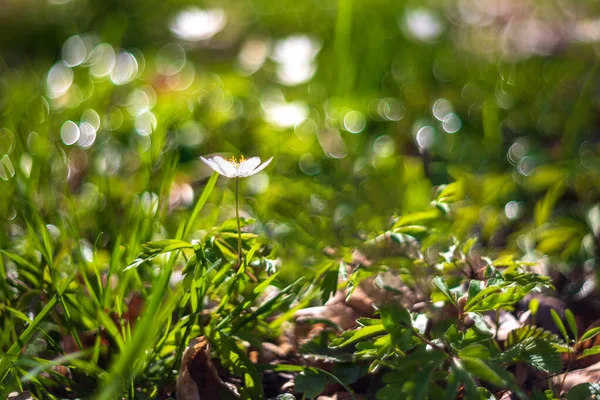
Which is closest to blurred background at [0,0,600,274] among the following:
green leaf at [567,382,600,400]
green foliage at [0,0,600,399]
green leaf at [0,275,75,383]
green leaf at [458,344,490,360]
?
green foliage at [0,0,600,399]

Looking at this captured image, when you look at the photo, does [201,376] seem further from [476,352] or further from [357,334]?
[476,352]

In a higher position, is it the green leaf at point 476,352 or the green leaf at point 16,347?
the green leaf at point 16,347

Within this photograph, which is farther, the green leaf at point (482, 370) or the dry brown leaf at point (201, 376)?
the dry brown leaf at point (201, 376)

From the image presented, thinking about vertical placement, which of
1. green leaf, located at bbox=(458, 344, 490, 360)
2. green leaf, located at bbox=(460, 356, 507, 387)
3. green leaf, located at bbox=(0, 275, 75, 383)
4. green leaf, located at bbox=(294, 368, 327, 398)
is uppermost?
green leaf, located at bbox=(0, 275, 75, 383)

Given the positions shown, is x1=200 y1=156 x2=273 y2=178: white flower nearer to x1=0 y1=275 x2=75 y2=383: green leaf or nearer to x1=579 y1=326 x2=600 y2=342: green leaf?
x1=0 y1=275 x2=75 y2=383: green leaf

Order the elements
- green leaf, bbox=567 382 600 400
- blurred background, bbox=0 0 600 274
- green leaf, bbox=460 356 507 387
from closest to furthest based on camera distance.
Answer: green leaf, bbox=460 356 507 387 → green leaf, bbox=567 382 600 400 → blurred background, bbox=0 0 600 274

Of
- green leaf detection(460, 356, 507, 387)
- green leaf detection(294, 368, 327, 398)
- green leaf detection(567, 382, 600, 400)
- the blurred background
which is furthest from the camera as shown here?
the blurred background

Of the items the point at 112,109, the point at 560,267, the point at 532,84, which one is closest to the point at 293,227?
the point at 560,267

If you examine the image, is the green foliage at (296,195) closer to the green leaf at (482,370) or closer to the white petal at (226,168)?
the green leaf at (482,370)

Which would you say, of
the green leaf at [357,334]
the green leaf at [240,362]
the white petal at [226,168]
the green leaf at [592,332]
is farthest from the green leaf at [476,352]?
the white petal at [226,168]

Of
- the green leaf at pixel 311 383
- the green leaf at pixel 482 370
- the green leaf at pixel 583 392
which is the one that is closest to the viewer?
the green leaf at pixel 482 370
